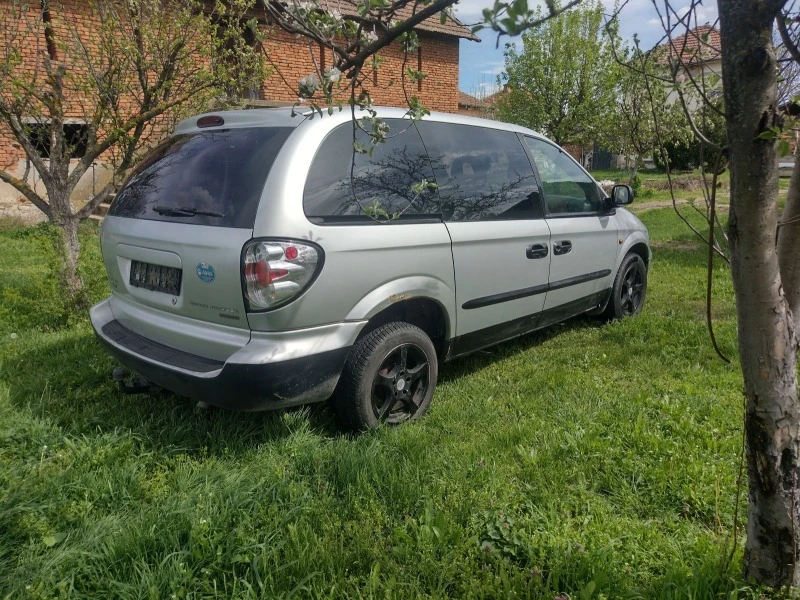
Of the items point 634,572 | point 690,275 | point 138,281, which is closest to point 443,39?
point 690,275

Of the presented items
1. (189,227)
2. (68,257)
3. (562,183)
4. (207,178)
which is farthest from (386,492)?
(68,257)

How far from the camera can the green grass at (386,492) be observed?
2.17 metres

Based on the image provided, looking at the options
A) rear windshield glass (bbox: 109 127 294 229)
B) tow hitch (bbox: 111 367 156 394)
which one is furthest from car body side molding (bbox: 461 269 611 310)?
tow hitch (bbox: 111 367 156 394)

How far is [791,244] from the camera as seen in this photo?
3.08 m

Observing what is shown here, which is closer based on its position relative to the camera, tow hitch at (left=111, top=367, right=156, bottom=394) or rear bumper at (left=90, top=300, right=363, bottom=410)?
rear bumper at (left=90, top=300, right=363, bottom=410)

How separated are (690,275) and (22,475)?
23.5 ft

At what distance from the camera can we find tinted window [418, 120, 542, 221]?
3.66 metres

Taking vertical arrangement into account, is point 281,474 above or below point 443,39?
below

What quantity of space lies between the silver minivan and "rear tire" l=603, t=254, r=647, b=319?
4.74ft

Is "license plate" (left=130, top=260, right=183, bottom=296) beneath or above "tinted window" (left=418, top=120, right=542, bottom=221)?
beneath

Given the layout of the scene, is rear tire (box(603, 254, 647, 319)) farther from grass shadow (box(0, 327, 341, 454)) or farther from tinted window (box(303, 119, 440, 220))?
grass shadow (box(0, 327, 341, 454))

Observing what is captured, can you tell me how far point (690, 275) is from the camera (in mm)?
7414

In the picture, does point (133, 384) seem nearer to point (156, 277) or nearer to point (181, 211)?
point (156, 277)

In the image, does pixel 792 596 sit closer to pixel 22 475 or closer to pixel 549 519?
pixel 549 519
